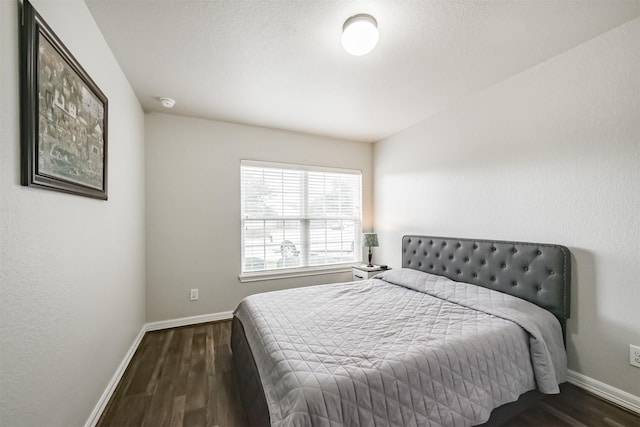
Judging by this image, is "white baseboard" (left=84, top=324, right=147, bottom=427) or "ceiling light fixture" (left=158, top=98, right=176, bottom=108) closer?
"white baseboard" (left=84, top=324, right=147, bottom=427)

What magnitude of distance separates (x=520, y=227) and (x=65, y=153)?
3.11 meters

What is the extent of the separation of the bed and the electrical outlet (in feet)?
1.05

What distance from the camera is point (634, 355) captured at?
1659mm

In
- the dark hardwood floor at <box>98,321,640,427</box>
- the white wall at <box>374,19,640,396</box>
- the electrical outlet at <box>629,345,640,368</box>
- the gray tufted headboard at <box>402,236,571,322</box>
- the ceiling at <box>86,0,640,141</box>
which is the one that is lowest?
the dark hardwood floor at <box>98,321,640,427</box>

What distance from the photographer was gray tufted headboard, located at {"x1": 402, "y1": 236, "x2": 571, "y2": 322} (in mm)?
1913

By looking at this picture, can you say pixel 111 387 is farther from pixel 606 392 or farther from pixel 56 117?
pixel 606 392

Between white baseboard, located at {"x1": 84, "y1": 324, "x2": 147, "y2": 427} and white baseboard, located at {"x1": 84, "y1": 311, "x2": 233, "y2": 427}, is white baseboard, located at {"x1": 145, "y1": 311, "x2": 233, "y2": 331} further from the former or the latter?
white baseboard, located at {"x1": 84, "y1": 324, "x2": 147, "y2": 427}

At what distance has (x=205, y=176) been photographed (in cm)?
316

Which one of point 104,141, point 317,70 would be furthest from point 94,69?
point 317,70

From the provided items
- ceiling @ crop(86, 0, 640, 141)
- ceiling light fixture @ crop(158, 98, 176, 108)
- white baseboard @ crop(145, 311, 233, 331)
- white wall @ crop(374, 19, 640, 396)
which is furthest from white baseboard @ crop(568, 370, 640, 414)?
ceiling light fixture @ crop(158, 98, 176, 108)

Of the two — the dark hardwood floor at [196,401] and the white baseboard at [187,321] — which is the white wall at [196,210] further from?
the dark hardwood floor at [196,401]

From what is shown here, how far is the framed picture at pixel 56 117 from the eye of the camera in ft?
3.27

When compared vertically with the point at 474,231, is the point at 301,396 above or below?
below

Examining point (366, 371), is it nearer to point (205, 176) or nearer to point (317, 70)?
point (317, 70)
